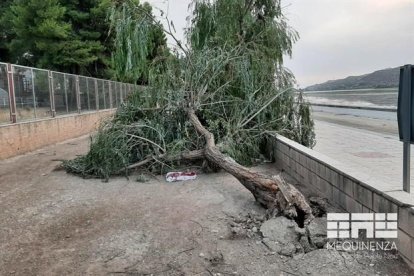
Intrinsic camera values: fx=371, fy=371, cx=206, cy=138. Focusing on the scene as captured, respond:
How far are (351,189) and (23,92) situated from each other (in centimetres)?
→ 867

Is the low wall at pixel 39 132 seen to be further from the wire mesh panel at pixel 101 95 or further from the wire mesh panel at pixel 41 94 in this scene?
the wire mesh panel at pixel 101 95

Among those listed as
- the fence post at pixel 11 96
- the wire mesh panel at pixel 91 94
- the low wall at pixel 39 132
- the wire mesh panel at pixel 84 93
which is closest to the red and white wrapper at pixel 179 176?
the low wall at pixel 39 132

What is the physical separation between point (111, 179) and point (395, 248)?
4.33 meters

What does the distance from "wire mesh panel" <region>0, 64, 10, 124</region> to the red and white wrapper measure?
485 centimetres

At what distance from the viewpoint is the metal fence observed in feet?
28.7

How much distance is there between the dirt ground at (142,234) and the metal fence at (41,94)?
3.16 m

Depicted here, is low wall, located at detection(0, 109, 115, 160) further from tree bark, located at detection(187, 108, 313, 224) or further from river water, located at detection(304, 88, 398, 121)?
river water, located at detection(304, 88, 398, 121)

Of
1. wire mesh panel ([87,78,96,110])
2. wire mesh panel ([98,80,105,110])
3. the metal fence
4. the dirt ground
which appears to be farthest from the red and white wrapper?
wire mesh panel ([98,80,105,110])

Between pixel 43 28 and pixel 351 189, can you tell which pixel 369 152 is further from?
pixel 43 28

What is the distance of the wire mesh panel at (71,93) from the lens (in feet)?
42.5

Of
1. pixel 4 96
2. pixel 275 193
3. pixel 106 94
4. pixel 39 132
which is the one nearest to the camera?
pixel 275 193

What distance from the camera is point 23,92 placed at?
31.3 feet

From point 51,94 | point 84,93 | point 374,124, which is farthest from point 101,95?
point 374,124

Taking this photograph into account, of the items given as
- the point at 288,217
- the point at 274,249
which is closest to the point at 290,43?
the point at 288,217
